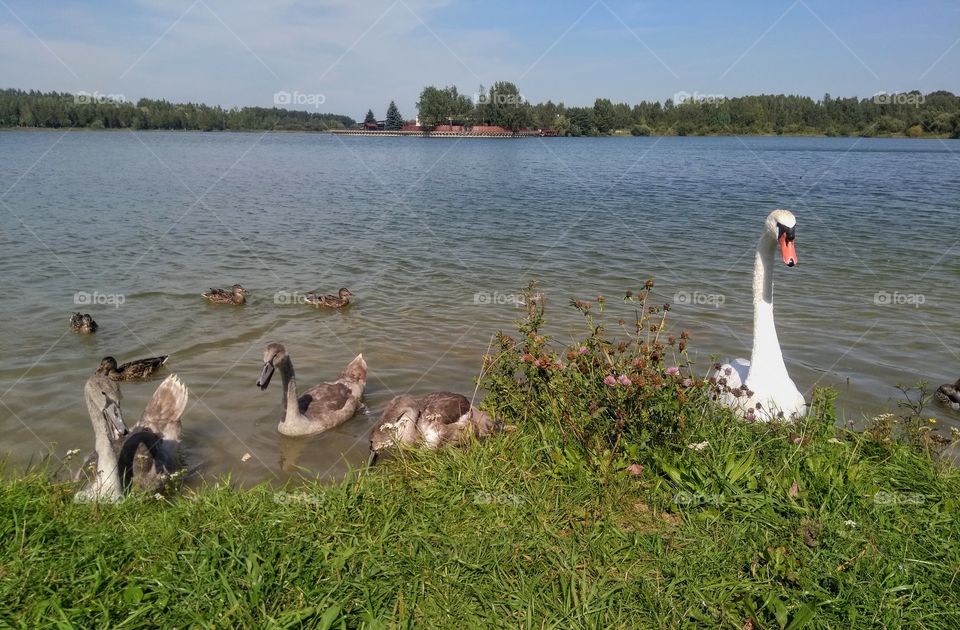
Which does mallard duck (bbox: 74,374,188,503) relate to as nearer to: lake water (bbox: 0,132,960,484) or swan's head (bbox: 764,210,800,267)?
lake water (bbox: 0,132,960,484)

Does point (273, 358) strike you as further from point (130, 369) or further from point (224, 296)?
point (224, 296)

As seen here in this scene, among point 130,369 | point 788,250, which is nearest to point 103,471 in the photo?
point 130,369

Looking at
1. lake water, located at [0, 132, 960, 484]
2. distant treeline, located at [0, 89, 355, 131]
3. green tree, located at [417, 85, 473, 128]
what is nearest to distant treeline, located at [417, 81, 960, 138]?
green tree, located at [417, 85, 473, 128]

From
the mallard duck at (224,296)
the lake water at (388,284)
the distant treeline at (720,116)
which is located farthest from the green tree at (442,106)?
the mallard duck at (224,296)

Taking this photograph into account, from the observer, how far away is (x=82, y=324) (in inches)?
388

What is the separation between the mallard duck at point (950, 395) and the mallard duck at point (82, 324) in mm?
11821

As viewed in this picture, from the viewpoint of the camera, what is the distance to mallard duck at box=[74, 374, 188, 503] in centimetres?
507

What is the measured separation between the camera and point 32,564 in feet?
11.8

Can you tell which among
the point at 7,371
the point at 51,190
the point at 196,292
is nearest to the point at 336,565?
the point at 7,371

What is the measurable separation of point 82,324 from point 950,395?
11989 mm

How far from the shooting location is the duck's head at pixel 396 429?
5598 millimetres

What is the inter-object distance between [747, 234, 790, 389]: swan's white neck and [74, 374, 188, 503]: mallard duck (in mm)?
5665

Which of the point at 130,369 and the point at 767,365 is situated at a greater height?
the point at 767,365

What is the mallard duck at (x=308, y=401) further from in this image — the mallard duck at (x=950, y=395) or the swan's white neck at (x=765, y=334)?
the mallard duck at (x=950, y=395)
